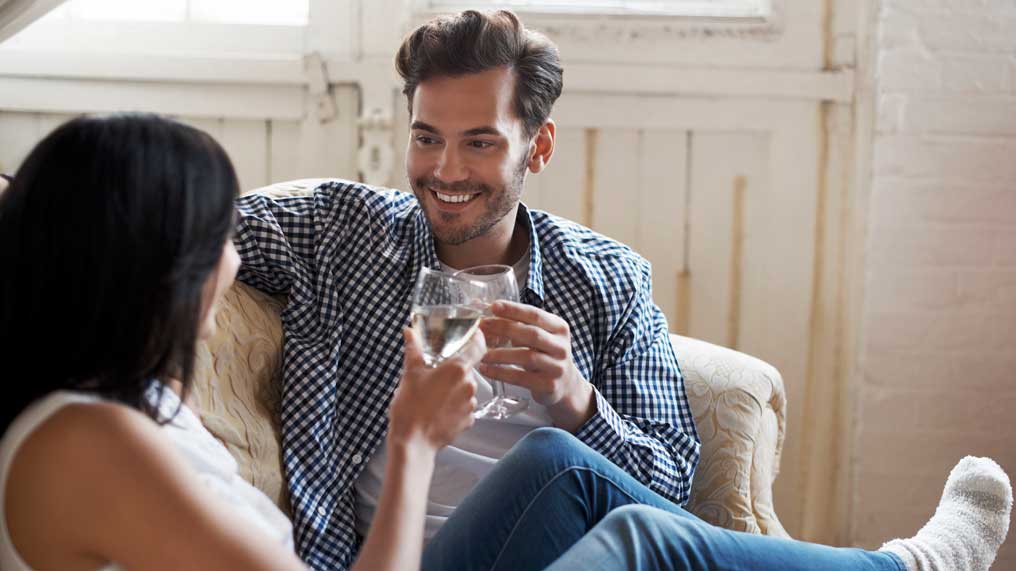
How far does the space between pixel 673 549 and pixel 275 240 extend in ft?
2.59

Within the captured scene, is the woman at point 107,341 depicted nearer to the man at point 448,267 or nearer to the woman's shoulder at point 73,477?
the woman's shoulder at point 73,477

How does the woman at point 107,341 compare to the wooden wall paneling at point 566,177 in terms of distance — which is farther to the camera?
the wooden wall paneling at point 566,177

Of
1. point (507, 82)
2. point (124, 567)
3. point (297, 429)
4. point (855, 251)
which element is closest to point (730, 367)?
point (507, 82)

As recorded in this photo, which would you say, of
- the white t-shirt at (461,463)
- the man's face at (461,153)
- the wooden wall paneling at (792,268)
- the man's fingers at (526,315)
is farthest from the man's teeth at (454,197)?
the wooden wall paneling at (792,268)

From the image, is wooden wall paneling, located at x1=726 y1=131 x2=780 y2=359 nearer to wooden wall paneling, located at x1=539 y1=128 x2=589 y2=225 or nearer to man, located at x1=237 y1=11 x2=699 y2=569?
wooden wall paneling, located at x1=539 y1=128 x2=589 y2=225

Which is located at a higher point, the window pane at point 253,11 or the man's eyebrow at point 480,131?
the window pane at point 253,11

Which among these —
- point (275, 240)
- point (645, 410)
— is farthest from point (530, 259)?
point (275, 240)

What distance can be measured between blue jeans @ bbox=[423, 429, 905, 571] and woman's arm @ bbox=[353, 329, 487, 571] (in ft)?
0.96

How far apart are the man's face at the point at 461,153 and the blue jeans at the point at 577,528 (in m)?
0.44

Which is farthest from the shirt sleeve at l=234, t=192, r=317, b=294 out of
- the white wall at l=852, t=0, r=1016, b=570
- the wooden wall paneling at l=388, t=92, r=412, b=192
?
the white wall at l=852, t=0, r=1016, b=570

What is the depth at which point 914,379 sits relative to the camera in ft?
8.35

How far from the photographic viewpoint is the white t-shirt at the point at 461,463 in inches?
65.5

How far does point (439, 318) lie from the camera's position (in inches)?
47.8

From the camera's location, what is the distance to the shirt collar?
1.80 metres
